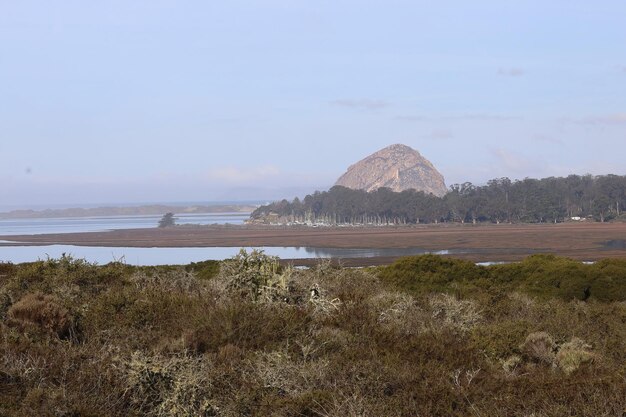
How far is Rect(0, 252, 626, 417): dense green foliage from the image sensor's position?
770 cm

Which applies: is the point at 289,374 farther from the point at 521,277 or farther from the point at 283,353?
the point at 521,277

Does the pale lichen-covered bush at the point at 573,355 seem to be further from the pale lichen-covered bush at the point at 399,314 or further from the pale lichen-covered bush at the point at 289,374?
the pale lichen-covered bush at the point at 289,374

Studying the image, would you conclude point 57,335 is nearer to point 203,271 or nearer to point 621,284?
point 203,271

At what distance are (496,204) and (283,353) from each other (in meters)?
114

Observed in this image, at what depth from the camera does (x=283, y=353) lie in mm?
9453

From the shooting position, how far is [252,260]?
583 inches

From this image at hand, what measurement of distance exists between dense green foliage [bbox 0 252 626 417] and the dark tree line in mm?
102437

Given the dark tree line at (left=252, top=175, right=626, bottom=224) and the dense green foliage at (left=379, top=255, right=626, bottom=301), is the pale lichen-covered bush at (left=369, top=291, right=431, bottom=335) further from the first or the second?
the dark tree line at (left=252, top=175, right=626, bottom=224)

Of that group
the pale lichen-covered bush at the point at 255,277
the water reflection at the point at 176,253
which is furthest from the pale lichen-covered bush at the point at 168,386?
the water reflection at the point at 176,253

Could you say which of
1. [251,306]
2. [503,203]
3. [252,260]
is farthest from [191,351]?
[503,203]

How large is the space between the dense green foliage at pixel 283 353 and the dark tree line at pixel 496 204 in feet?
336

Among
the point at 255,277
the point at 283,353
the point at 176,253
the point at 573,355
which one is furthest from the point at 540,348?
the point at 176,253

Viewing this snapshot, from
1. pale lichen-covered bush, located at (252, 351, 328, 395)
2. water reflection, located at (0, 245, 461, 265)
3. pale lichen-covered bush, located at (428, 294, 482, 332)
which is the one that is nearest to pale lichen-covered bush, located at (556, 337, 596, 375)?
pale lichen-covered bush, located at (428, 294, 482, 332)

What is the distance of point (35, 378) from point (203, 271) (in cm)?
1635
